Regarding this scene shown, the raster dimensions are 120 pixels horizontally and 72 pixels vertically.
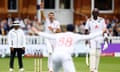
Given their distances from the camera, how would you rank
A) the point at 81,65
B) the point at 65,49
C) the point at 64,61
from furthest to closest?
1. the point at 81,65
2. the point at 65,49
3. the point at 64,61

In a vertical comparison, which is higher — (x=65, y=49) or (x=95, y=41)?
(x=65, y=49)

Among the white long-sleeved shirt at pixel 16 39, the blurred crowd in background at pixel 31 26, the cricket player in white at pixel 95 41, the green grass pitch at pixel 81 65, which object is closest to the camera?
the cricket player in white at pixel 95 41

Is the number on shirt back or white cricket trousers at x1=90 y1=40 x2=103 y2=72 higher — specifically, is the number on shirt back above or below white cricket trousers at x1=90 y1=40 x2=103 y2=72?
above

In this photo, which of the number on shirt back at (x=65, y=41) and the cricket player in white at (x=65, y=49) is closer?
the cricket player in white at (x=65, y=49)

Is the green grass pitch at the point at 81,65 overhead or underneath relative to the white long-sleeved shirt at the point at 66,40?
underneath

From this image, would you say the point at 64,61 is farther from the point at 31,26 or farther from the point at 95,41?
the point at 31,26

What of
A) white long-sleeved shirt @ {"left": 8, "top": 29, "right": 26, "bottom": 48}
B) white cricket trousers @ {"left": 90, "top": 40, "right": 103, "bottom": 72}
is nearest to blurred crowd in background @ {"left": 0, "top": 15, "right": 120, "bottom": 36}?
white long-sleeved shirt @ {"left": 8, "top": 29, "right": 26, "bottom": 48}

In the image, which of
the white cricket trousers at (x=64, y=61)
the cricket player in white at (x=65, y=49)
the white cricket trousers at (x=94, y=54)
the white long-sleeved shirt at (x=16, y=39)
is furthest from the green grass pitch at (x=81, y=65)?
the white cricket trousers at (x=64, y=61)

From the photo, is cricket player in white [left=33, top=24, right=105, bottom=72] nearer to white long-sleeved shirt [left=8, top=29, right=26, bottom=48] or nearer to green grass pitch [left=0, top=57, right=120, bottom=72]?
white long-sleeved shirt [left=8, top=29, right=26, bottom=48]

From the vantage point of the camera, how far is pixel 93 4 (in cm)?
4141

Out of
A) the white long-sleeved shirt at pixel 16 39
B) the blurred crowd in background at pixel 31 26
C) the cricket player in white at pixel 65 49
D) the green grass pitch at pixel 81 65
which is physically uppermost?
the cricket player in white at pixel 65 49

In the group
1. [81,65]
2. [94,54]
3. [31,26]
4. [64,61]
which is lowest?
[81,65]

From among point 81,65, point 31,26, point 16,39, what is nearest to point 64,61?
point 16,39

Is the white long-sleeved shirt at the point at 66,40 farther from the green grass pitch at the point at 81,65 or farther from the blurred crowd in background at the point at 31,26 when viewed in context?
the blurred crowd in background at the point at 31,26
